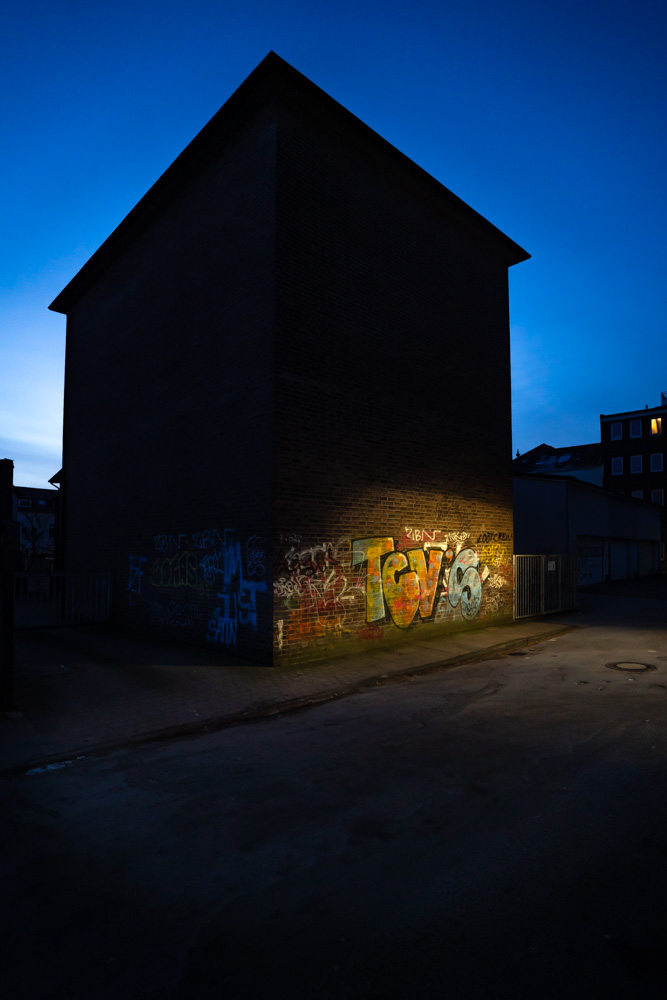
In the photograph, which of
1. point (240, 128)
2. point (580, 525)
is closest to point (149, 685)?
point (240, 128)

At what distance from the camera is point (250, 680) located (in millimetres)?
8664

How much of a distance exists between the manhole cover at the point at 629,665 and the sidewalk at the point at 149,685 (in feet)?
7.28

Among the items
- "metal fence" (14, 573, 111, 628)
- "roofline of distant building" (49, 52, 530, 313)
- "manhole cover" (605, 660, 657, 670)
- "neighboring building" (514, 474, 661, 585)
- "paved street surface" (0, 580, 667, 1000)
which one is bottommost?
"manhole cover" (605, 660, 657, 670)

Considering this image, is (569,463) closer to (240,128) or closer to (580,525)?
(580,525)

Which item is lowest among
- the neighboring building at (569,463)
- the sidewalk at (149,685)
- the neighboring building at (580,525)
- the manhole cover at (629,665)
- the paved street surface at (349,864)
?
the manhole cover at (629,665)

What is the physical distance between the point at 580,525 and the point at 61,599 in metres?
24.7

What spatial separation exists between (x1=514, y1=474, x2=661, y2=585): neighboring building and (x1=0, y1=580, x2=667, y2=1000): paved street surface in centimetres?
2231

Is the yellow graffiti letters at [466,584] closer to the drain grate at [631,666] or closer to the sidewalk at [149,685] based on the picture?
the sidewalk at [149,685]

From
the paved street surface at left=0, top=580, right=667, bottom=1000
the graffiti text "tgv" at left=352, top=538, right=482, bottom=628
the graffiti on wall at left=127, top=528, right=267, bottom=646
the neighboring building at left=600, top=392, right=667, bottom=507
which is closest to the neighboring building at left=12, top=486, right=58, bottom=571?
the graffiti on wall at left=127, top=528, right=267, bottom=646

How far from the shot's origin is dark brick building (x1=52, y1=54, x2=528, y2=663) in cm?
1017

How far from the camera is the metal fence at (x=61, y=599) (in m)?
13.2

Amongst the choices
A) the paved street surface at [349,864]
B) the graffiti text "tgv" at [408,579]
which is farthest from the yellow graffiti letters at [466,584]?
the paved street surface at [349,864]

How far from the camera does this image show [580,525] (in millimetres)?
29234

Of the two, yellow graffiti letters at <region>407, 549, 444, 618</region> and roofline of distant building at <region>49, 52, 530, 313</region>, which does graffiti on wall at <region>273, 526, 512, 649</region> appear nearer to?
yellow graffiti letters at <region>407, 549, 444, 618</region>
